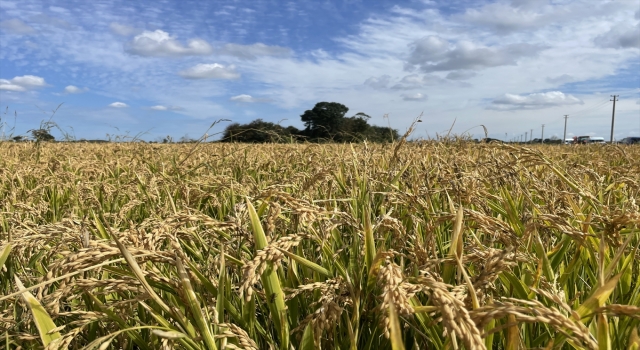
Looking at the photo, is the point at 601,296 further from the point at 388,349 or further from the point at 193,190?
the point at 193,190

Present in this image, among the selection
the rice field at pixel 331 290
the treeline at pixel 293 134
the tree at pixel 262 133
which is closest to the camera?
the rice field at pixel 331 290

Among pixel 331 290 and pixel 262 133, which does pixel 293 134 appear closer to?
pixel 262 133

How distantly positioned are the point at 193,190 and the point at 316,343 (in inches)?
79.0

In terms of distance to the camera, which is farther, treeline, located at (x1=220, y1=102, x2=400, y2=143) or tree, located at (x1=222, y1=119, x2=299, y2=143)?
treeline, located at (x1=220, y1=102, x2=400, y2=143)

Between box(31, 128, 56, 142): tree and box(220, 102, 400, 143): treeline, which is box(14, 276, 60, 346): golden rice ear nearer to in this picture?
box(220, 102, 400, 143): treeline

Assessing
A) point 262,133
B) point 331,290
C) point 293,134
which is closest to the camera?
point 331,290

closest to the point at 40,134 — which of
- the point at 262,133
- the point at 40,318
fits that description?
the point at 262,133

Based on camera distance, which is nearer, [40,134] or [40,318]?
[40,318]

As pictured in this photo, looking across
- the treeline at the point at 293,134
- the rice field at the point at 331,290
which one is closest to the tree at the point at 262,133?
the treeline at the point at 293,134

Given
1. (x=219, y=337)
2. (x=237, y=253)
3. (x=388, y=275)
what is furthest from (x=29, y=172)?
(x=388, y=275)

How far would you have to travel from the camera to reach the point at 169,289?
1.17 meters

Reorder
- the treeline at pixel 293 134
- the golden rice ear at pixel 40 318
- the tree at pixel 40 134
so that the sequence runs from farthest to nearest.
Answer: the tree at pixel 40 134 < the treeline at pixel 293 134 < the golden rice ear at pixel 40 318

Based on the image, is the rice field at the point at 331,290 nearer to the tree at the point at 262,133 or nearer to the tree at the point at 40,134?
the tree at the point at 262,133

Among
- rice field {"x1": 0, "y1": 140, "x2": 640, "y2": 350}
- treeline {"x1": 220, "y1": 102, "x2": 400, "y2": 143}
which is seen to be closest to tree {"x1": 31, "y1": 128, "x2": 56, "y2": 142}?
treeline {"x1": 220, "y1": 102, "x2": 400, "y2": 143}
